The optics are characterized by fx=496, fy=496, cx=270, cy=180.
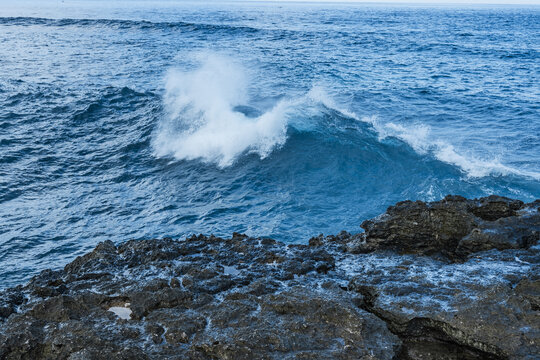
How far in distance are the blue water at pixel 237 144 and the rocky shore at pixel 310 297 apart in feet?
9.27

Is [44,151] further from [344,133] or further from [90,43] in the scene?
[90,43]

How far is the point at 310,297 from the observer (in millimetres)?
4719

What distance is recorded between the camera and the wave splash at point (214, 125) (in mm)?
13570

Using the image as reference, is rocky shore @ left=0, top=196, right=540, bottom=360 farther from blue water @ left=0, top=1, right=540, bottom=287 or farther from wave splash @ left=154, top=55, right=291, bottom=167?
wave splash @ left=154, top=55, right=291, bottom=167

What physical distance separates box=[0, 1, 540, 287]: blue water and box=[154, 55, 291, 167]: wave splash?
7 centimetres

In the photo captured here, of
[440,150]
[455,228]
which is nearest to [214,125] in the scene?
[440,150]

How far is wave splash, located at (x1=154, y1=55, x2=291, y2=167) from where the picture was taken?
44.5 ft

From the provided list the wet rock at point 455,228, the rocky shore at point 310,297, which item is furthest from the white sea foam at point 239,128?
the rocky shore at point 310,297

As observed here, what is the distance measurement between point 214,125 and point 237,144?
169 cm

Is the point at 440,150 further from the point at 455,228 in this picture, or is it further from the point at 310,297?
the point at 310,297

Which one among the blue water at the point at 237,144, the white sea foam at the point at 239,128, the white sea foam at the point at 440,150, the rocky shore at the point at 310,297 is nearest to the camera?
the rocky shore at the point at 310,297

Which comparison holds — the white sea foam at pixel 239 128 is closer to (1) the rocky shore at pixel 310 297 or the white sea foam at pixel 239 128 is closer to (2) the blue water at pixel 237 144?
(2) the blue water at pixel 237 144

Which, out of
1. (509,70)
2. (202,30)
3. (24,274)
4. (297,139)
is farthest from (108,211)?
(202,30)

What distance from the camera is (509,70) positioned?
26.0m
